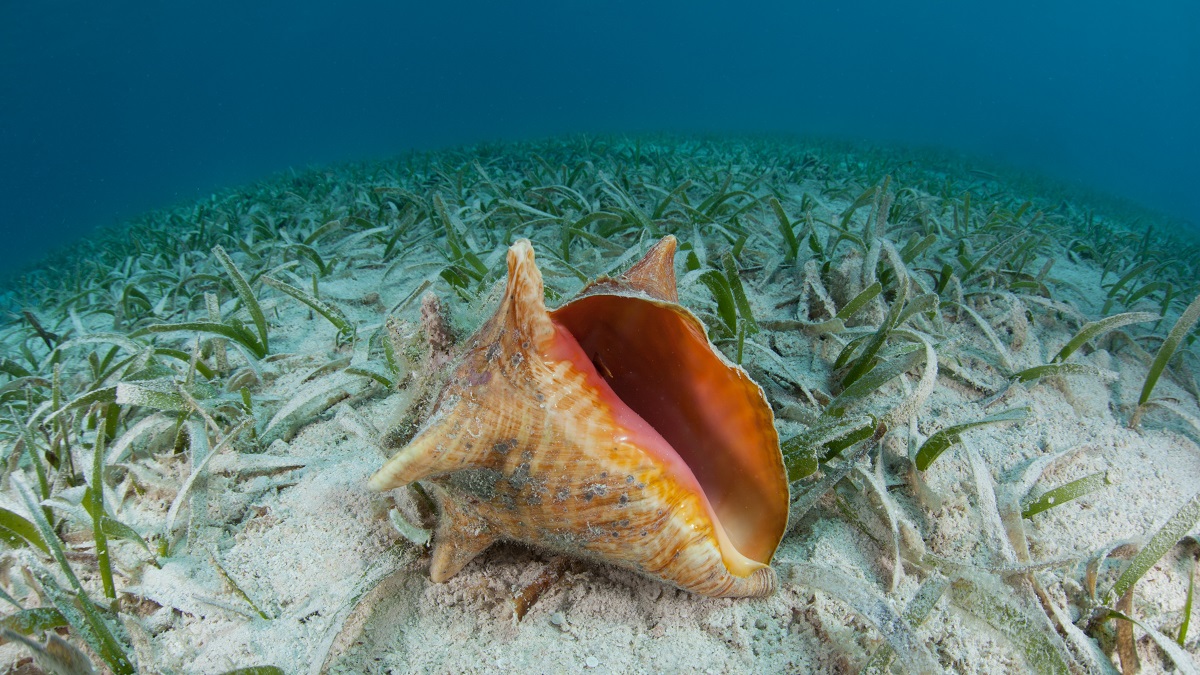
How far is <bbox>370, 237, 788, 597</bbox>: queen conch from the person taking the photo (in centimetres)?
103

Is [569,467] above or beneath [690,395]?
above

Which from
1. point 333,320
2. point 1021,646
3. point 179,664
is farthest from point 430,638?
point 333,320

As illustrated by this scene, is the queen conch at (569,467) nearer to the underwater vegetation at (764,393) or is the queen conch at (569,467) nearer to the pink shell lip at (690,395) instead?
the pink shell lip at (690,395)

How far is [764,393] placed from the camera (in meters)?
1.49

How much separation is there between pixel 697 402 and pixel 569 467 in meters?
0.51

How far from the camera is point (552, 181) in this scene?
5414 mm

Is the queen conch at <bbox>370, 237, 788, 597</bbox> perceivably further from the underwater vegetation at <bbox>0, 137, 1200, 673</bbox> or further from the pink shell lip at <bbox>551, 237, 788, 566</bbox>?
the underwater vegetation at <bbox>0, 137, 1200, 673</bbox>

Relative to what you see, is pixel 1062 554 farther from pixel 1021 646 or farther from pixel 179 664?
pixel 179 664

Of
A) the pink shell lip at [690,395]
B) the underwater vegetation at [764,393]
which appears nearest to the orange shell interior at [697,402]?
the pink shell lip at [690,395]

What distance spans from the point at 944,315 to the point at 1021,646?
1.84m

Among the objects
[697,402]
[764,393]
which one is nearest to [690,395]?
[697,402]

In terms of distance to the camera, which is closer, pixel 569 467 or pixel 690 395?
pixel 569 467

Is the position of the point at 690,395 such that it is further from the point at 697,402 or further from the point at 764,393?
the point at 764,393

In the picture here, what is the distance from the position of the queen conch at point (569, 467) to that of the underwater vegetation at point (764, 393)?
13 centimetres
